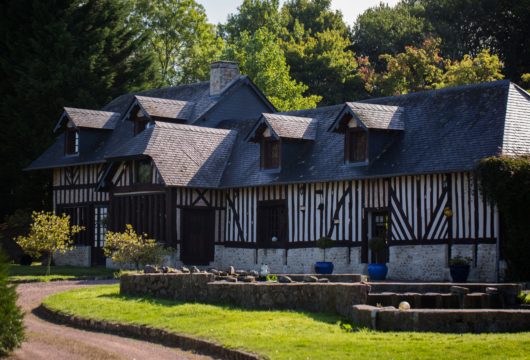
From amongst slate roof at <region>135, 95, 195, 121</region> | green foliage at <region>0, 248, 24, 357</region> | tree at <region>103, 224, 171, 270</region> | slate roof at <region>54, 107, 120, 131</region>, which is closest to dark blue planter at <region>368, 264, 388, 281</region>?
tree at <region>103, 224, 171, 270</region>

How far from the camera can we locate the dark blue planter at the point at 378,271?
1259 inches

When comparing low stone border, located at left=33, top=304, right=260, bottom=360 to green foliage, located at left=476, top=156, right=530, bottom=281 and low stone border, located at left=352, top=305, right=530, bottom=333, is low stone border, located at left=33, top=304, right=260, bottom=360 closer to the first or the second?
low stone border, located at left=352, top=305, right=530, bottom=333

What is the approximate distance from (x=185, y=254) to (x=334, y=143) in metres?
6.77

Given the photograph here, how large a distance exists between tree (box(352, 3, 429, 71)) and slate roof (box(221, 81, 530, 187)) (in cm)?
3326

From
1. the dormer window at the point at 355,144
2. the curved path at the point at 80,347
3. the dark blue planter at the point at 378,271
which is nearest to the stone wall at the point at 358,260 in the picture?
the dark blue planter at the point at 378,271

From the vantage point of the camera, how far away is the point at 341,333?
58.2ft

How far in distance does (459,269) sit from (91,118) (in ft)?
66.8

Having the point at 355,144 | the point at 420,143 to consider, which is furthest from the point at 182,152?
the point at 420,143

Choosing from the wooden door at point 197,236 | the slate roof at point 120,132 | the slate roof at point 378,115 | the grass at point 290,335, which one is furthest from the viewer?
→ the slate roof at point 120,132

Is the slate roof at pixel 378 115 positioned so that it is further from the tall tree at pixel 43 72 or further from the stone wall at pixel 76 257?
the tall tree at pixel 43 72

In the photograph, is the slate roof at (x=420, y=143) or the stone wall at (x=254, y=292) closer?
the stone wall at (x=254, y=292)

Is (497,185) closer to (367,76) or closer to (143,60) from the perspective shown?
(143,60)

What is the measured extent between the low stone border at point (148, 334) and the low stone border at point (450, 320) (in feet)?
8.68

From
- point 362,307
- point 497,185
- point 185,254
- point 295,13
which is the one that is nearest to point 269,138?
point 185,254
